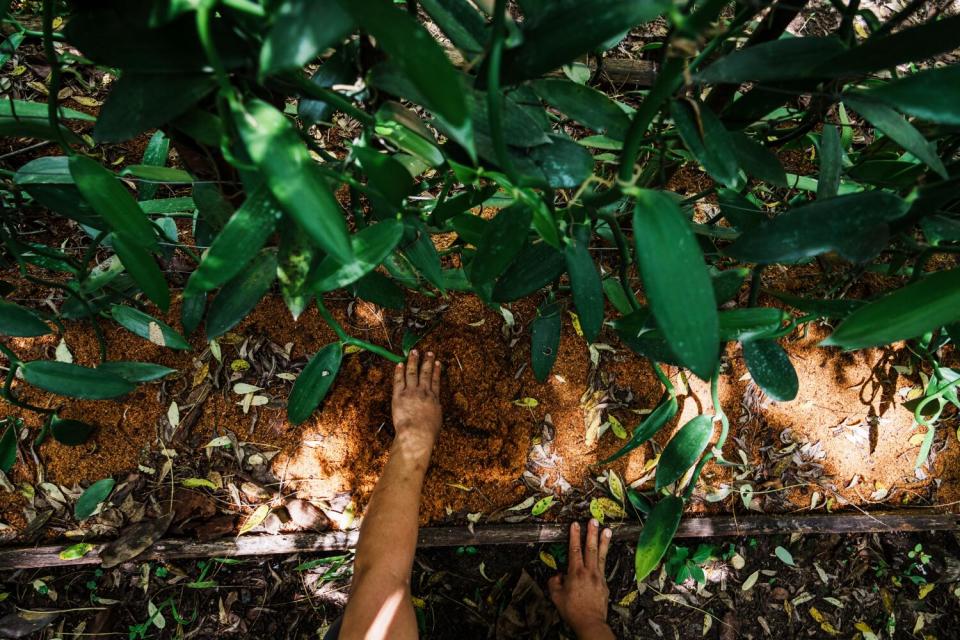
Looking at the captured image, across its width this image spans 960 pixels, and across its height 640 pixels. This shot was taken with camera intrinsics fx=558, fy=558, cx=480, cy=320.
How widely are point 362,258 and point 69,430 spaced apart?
102 centimetres

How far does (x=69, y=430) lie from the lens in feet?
3.88

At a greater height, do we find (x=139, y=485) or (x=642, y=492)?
(x=139, y=485)

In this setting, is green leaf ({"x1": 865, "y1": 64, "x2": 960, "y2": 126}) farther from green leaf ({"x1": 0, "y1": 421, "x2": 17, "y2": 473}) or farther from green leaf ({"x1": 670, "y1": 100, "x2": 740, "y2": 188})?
green leaf ({"x1": 0, "y1": 421, "x2": 17, "y2": 473})

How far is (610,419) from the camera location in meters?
1.37

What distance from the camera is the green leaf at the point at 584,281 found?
0.73 meters

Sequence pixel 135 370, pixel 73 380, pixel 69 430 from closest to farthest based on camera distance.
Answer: pixel 73 380, pixel 135 370, pixel 69 430

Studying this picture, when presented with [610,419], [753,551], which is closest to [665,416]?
[610,419]

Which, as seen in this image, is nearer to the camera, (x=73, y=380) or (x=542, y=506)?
(x=73, y=380)

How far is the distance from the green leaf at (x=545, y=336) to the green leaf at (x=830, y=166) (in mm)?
437

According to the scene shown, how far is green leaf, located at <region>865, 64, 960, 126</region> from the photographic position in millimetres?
437

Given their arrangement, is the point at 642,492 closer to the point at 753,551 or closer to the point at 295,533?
the point at 753,551

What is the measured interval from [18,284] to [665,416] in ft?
4.78

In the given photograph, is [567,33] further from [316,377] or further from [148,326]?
[148,326]

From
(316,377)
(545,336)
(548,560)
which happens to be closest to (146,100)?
(316,377)
